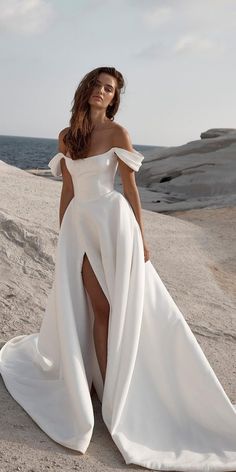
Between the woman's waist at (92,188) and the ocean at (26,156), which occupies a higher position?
the woman's waist at (92,188)

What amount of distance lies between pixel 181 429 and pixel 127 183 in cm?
141

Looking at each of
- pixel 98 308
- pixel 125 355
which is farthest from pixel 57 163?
pixel 125 355

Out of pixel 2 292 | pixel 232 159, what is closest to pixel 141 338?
pixel 2 292

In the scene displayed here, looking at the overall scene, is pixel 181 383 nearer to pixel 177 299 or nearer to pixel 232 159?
pixel 177 299

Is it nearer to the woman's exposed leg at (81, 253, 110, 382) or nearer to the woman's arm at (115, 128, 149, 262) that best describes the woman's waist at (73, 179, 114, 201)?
the woman's arm at (115, 128, 149, 262)

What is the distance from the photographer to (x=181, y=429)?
3.59 m

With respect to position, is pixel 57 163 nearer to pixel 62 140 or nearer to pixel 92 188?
pixel 62 140

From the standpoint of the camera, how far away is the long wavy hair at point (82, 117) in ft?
11.8

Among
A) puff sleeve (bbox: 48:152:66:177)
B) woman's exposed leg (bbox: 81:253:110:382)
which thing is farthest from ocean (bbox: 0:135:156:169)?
woman's exposed leg (bbox: 81:253:110:382)

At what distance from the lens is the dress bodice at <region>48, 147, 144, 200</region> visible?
3.55 m

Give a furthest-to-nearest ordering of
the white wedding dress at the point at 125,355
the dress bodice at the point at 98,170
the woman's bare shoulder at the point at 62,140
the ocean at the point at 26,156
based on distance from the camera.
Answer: the ocean at the point at 26,156 → the woman's bare shoulder at the point at 62,140 → the dress bodice at the point at 98,170 → the white wedding dress at the point at 125,355

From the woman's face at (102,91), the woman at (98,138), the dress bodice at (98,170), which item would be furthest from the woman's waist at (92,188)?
the woman's face at (102,91)

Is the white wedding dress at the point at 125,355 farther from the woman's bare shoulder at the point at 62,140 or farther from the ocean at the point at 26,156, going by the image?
the ocean at the point at 26,156

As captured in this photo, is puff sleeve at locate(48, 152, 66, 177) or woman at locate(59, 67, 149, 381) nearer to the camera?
woman at locate(59, 67, 149, 381)
